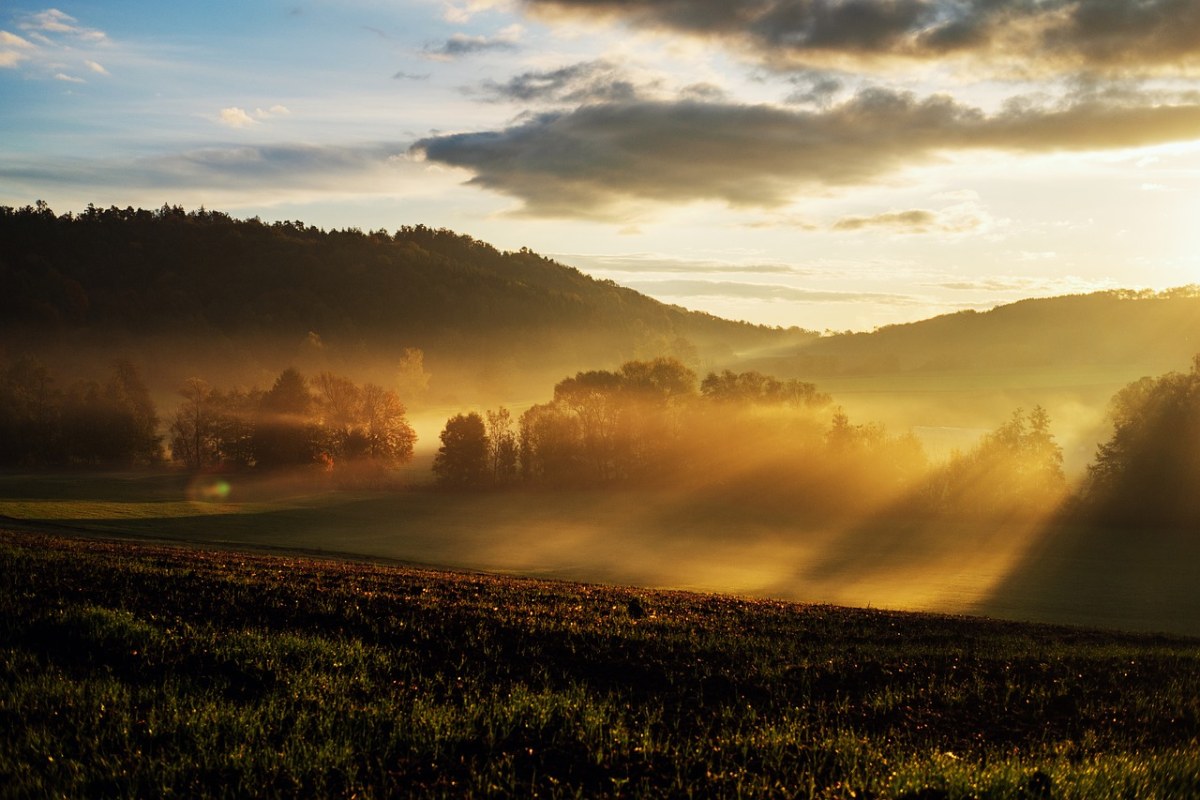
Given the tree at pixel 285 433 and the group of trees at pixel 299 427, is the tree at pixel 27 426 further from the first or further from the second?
the tree at pixel 285 433

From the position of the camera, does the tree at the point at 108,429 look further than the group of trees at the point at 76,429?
Yes

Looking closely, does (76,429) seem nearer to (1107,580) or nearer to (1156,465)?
(1107,580)

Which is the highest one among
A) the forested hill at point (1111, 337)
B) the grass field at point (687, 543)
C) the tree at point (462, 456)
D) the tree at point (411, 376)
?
the forested hill at point (1111, 337)

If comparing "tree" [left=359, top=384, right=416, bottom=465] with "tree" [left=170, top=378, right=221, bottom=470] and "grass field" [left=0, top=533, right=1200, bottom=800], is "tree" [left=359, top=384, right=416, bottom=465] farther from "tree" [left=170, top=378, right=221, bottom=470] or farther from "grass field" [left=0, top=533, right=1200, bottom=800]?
"grass field" [left=0, top=533, right=1200, bottom=800]

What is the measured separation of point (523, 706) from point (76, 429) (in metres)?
123

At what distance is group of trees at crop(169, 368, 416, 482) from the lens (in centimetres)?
10244

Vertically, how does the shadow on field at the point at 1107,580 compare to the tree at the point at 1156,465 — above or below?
below

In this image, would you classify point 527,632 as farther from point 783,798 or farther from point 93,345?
point 93,345

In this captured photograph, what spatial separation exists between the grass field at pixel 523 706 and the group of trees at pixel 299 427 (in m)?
89.2

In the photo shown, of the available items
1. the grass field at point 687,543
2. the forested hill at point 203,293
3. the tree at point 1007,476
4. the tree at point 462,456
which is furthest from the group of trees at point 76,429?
the tree at point 1007,476

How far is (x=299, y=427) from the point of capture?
338ft

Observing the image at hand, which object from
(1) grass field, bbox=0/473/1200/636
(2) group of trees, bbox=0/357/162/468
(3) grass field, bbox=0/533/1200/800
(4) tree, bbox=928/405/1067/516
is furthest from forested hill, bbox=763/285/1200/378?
(3) grass field, bbox=0/533/1200/800

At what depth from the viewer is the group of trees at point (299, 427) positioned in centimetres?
10244

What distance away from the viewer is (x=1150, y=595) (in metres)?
46.3
